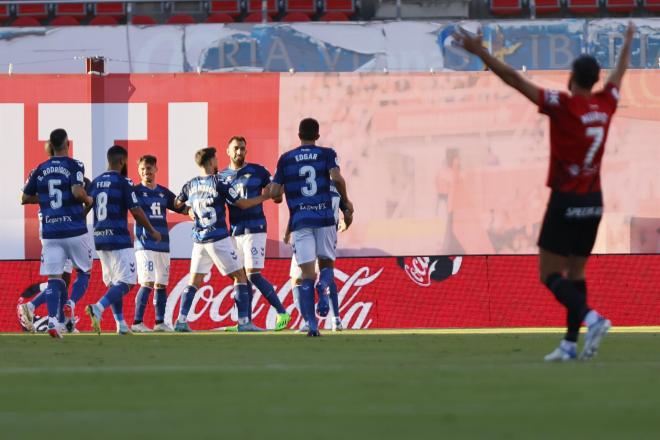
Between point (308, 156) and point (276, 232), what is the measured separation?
863 cm

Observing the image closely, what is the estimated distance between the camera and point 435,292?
19438mm

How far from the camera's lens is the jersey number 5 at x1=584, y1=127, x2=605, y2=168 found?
869 cm

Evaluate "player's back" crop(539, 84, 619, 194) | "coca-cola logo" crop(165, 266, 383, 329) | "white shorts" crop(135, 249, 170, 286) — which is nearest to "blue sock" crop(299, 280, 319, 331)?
"white shorts" crop(135, 249, 170, 286)

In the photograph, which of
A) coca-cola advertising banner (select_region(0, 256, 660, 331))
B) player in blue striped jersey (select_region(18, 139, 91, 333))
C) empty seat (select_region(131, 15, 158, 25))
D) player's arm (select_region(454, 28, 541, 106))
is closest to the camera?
player's arm (select_region(454, 28, 541, 106))

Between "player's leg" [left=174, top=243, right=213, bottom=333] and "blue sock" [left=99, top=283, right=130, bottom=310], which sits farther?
"player's leg" [left=174, top=243, right=213, bottom=333]

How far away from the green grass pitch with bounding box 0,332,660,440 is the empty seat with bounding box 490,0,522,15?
18431 mm

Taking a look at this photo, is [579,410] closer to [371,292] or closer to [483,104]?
[371,292]

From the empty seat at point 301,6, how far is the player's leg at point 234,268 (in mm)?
14109

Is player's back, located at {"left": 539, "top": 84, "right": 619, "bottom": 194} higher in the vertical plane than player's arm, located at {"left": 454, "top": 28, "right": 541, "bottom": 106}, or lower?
lower

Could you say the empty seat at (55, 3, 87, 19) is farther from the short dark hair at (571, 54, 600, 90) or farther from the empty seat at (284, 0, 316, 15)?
the short dark hair at (571, 54, 600, 90)

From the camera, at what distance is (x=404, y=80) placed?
22.3 meters

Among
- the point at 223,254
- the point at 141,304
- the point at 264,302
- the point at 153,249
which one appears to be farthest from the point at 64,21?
the point at 223,254

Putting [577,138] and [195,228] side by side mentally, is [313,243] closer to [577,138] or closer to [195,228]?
[195,228]

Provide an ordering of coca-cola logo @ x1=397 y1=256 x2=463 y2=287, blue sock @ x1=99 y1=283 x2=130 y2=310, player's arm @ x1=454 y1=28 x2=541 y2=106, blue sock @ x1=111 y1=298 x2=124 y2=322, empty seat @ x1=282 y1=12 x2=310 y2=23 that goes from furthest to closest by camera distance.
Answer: empty seat @ x1=282 y1=12 x2=310 y2=23 → coca-cola logo @ x1=397 y1=256 x2=463 y2=287 → blue sock @ x1=111 y1=298 x2=124 y2=322 → blue sock @ x1=99 y1=283 x2=130 y2=310 → player's arm @ x1=454 y1=28 x2=541 y2=106
